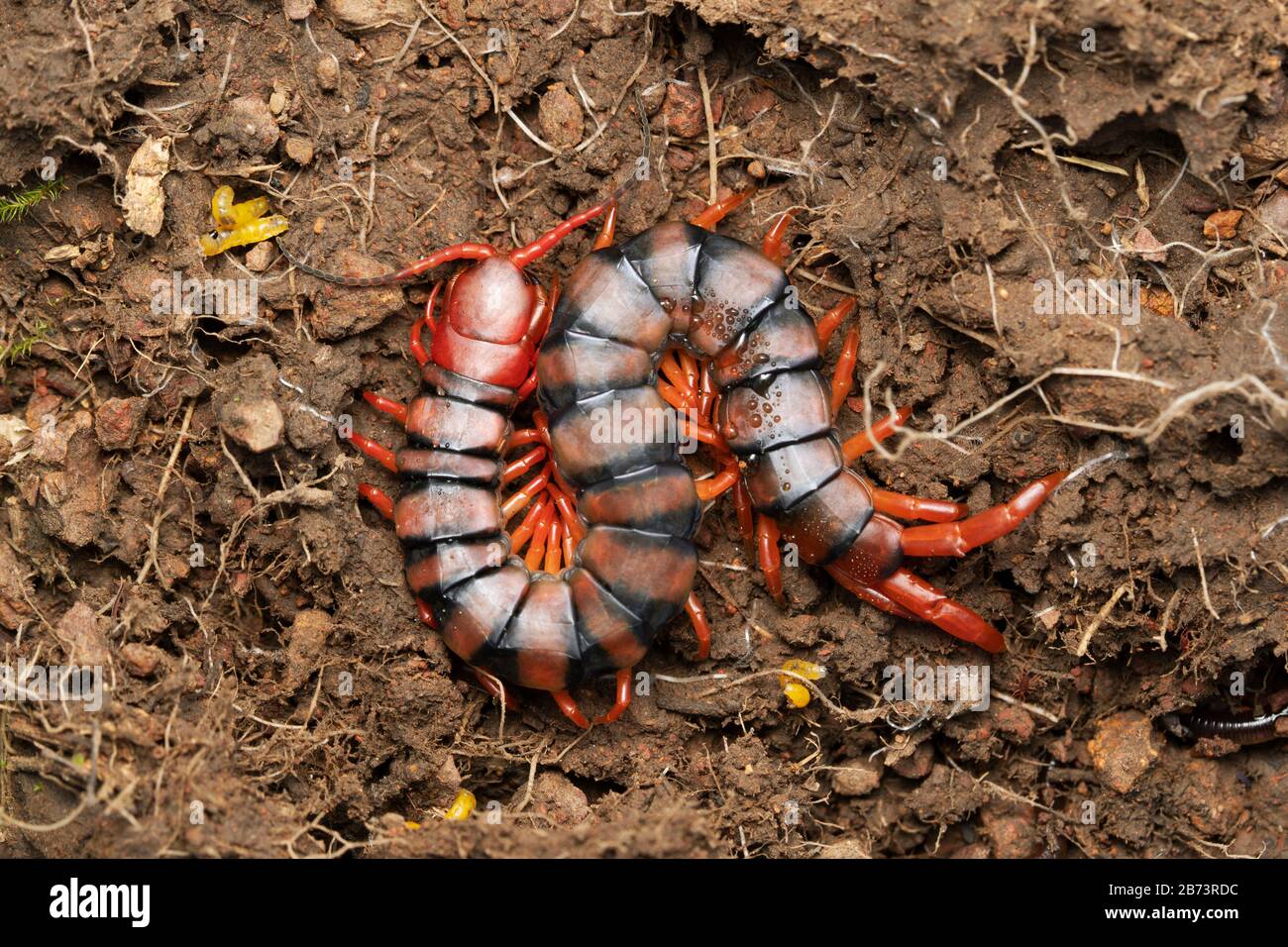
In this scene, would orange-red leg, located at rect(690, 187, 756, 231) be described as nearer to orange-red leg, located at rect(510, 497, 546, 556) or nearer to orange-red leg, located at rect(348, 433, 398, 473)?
orange-red leg, located at rect(510, 497, 546, 556)

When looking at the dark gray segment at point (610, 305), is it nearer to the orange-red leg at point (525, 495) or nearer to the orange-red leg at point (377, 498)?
the orange-red leg at point (525, 495)

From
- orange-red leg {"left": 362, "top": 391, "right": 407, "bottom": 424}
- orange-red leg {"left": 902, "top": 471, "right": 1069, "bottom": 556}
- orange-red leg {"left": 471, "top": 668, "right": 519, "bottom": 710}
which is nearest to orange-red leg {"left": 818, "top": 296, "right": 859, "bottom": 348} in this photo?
orange-red leg {"left": 902, "top": 471, "right": 1069, "bottom": 556}

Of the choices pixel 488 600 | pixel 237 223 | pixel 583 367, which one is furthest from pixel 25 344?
pixel 583 367

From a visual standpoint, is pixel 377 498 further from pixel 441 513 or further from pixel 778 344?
pixel 778 344

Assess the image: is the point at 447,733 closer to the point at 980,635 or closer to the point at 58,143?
the point at 980,635

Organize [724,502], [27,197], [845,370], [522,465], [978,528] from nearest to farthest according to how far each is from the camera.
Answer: [27,197], [978,528], [845,370], [522,465], [724,502]

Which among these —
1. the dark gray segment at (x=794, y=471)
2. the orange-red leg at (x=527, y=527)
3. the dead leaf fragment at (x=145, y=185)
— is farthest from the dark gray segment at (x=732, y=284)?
the dead leaf fragment at (x=145, y=185)

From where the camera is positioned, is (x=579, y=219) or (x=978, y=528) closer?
(x=978, y=528)
